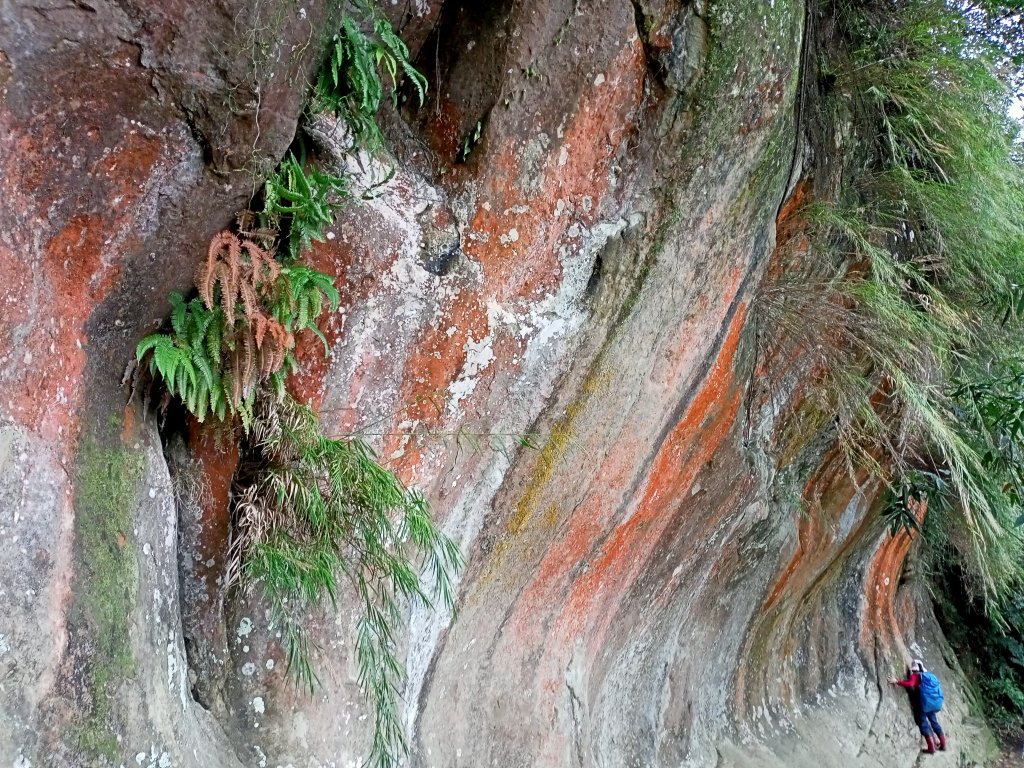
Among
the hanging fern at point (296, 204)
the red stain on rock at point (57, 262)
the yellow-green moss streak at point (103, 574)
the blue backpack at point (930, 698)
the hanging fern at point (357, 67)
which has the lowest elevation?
the yellow-green moss streak at point (103, 574)

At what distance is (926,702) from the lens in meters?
8.10

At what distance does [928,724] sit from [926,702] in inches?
13.1

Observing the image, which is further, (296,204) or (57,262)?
(296,204)

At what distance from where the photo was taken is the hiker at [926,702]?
811 cm

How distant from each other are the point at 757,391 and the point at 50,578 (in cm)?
443

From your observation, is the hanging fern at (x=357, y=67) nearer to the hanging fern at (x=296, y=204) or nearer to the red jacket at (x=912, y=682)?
the hanging fern at (x=296, y=204)

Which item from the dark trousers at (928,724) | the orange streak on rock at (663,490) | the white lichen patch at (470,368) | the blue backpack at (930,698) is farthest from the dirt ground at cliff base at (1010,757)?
the white lichen patch at (470,368)

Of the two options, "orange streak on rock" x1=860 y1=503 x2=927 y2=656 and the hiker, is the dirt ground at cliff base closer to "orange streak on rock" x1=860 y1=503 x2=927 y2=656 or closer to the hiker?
the hiker

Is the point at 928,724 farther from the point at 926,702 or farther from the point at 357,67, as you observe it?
the point at 357,67

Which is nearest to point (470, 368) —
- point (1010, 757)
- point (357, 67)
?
point (357, 67)

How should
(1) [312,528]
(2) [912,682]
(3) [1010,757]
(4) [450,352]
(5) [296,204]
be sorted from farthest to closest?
(3) [1010,757], (2) [912,682], (4) [450,352], (1) [312,528], (5) [296,204]

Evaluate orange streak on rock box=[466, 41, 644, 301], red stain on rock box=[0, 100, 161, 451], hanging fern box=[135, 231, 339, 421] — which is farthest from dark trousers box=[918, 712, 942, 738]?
red stain on rock box=[0, 100, 161, 451]

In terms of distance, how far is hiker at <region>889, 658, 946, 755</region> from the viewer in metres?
8.11

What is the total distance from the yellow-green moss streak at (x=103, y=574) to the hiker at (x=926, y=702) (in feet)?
28.3
